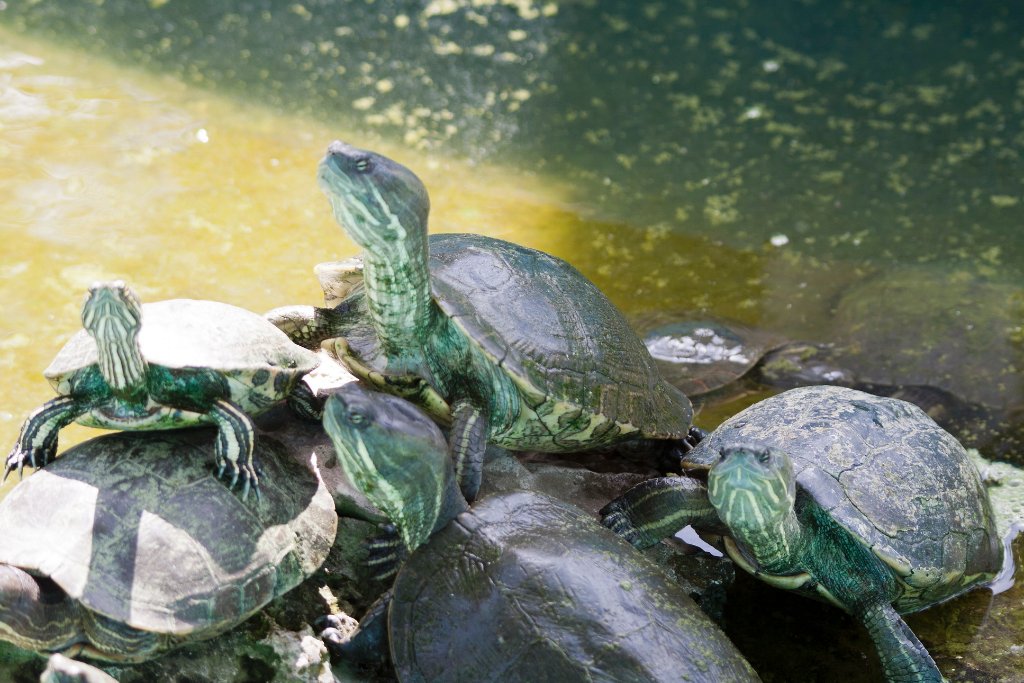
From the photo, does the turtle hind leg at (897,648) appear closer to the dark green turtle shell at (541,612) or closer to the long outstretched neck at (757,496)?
the long outstretched neck at (757,496)

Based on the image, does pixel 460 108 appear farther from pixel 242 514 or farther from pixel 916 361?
pixel 242 514

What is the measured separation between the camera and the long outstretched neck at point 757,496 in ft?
10.5

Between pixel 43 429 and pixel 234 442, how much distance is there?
606mm

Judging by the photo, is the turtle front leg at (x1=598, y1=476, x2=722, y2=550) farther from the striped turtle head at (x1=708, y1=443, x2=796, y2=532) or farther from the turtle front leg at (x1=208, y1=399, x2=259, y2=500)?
the turtle front leg at (x1=208, y1=399, x2=259, y2=500)

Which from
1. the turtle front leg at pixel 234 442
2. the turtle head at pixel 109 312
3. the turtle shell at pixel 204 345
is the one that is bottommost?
the turtle front leg at pixel 234 442

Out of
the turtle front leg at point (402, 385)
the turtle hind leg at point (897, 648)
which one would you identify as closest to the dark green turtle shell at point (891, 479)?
the turtle hind leg at point (897, 648)

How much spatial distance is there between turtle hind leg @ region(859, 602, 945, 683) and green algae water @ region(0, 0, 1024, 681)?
0.37m

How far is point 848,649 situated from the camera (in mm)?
3686

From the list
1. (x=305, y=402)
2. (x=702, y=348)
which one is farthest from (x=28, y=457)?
(x=702, y=348)

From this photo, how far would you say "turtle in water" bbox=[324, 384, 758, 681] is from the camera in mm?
2846

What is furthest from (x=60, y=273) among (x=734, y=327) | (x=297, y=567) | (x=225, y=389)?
(x=734, y=327)

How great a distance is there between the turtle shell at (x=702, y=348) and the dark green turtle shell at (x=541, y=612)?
6.93 ft

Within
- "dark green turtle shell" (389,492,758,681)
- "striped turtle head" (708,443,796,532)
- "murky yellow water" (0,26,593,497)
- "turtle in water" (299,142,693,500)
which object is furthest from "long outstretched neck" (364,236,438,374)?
"murky yellow water" (0,26,593,497)

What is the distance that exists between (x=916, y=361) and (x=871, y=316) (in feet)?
1.24
